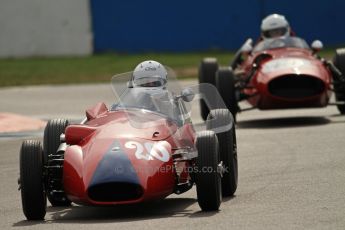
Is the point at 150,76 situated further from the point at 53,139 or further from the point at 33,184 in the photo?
the point at 33,184

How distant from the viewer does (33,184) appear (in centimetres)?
959

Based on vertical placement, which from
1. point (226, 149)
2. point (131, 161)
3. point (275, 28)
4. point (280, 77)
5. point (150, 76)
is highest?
point (150, 76)

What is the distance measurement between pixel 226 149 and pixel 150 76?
43.4 inches

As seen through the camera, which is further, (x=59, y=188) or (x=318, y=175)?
(x=318, y=175)

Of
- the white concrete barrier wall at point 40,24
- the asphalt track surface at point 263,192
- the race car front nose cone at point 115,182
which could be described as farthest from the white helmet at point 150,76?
the white concrete barrier wall at point 40,24

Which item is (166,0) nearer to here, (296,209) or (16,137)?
(16,137)

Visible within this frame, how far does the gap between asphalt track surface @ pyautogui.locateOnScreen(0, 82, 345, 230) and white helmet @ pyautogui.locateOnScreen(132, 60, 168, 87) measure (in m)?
1.11

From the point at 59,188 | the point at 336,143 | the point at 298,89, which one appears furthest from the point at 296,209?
the point at 298,89

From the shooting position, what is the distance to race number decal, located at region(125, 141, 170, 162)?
949 cm

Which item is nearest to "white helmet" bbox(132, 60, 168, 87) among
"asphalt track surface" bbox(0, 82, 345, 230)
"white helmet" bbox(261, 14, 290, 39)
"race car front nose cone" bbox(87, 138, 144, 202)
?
"asphalt track surface" bbox(0, 82, 345, 230)

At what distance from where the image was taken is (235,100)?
17859mm

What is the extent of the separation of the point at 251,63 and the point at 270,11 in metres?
16.7

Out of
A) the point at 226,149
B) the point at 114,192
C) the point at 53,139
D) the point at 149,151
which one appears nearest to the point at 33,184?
the point at 114,192

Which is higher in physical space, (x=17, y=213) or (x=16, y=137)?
(x=17, y=213)
